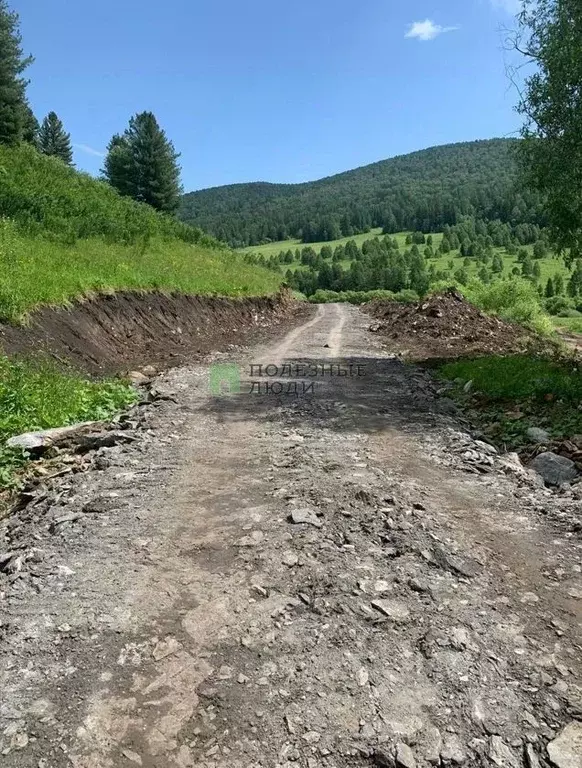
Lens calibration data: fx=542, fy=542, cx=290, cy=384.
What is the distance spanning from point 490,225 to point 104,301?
19989cm

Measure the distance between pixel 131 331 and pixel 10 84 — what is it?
35.8m

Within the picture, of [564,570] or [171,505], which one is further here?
[171,505]

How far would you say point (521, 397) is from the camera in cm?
1066

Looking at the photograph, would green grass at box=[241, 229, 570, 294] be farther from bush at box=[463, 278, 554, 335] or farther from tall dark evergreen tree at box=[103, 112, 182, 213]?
bush at box=[463, 278, 554, 335]

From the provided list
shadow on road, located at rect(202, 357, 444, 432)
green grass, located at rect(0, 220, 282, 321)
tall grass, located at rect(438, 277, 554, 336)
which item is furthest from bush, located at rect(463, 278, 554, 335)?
shadow on road, located at rect(202, 357, 444, 432)

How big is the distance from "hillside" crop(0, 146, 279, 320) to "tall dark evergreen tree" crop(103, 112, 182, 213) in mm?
19091

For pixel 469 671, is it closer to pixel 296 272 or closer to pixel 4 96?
pixel 4 96

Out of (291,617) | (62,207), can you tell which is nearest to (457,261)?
(62,207)

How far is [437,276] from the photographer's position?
400 ft

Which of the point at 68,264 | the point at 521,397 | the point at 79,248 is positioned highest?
the point at 79,248

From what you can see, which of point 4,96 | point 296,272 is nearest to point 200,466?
point 4,96

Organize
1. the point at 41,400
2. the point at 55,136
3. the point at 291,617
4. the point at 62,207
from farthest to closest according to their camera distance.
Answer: the point at 55,136 → the point at 62,207 → the point at 41,400 → the point at 291,617

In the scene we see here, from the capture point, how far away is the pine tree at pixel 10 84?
38.6m

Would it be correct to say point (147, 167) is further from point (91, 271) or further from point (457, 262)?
point (457, 262)
